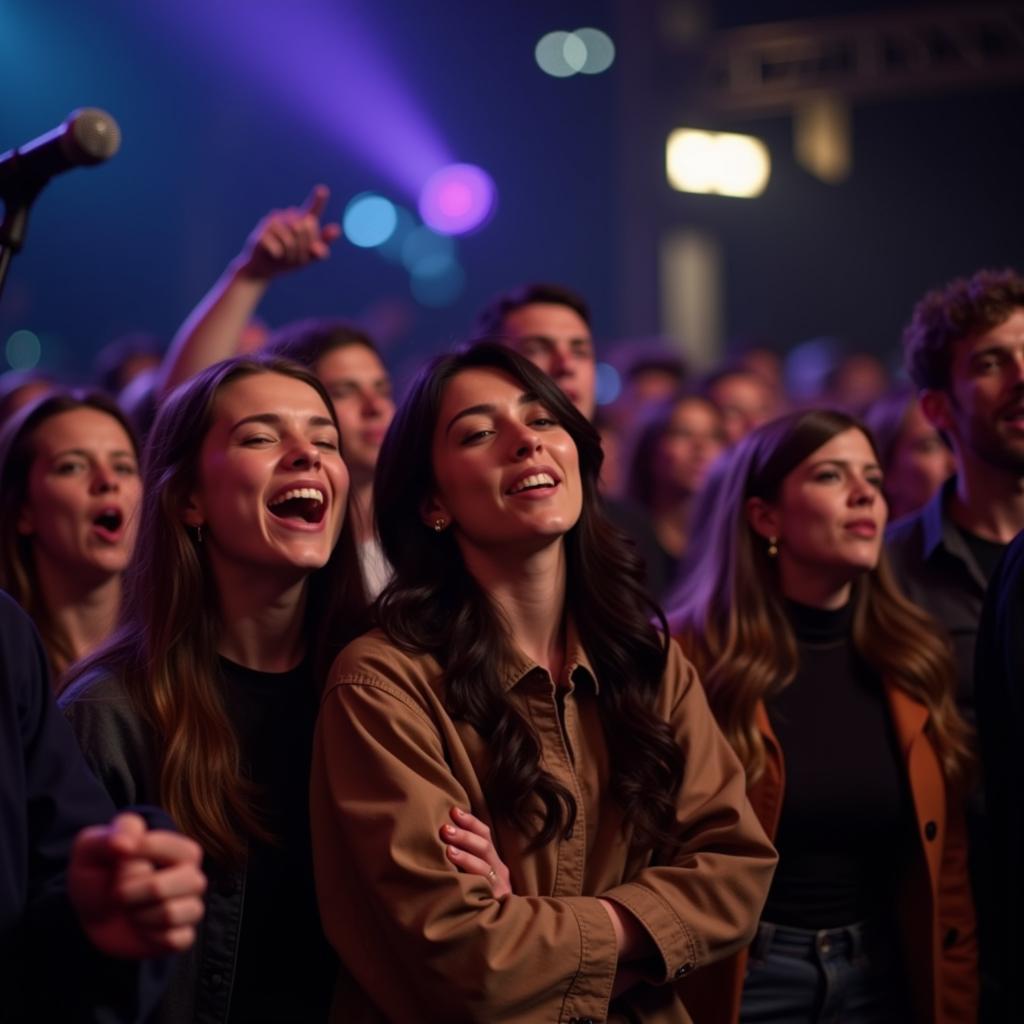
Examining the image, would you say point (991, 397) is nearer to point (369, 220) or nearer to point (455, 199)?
point (455, 199)

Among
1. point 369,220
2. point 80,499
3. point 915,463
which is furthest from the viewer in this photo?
point 369,220

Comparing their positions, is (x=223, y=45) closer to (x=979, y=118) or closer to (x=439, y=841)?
(x=979, y=118)

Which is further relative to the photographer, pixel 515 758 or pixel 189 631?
pixel 189 631

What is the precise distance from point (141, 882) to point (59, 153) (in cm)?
95

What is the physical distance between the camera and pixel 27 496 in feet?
10.4

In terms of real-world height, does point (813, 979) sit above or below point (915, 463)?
below

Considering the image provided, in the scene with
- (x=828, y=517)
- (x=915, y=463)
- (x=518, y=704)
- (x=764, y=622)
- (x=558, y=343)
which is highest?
(x=558, y=343)

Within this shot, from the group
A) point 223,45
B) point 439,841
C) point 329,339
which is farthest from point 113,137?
point 223,45

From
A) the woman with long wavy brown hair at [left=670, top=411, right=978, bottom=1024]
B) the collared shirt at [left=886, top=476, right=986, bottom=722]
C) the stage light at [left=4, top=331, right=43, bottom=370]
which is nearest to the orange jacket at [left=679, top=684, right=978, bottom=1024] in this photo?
the woman with long wavy brown hair at [left=670, top=411, right=978, bottom=1024]

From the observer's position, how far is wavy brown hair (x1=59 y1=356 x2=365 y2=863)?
217 cm

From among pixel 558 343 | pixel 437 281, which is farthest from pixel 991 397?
pixel 437 281

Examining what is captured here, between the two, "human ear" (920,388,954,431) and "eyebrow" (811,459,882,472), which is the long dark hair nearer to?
"eyebrow" (811,459,882,472)

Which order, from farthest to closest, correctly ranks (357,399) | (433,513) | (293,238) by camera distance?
(357,399), (293,238), (433,513)

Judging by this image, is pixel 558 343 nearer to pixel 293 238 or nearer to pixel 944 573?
pixel 293 238
